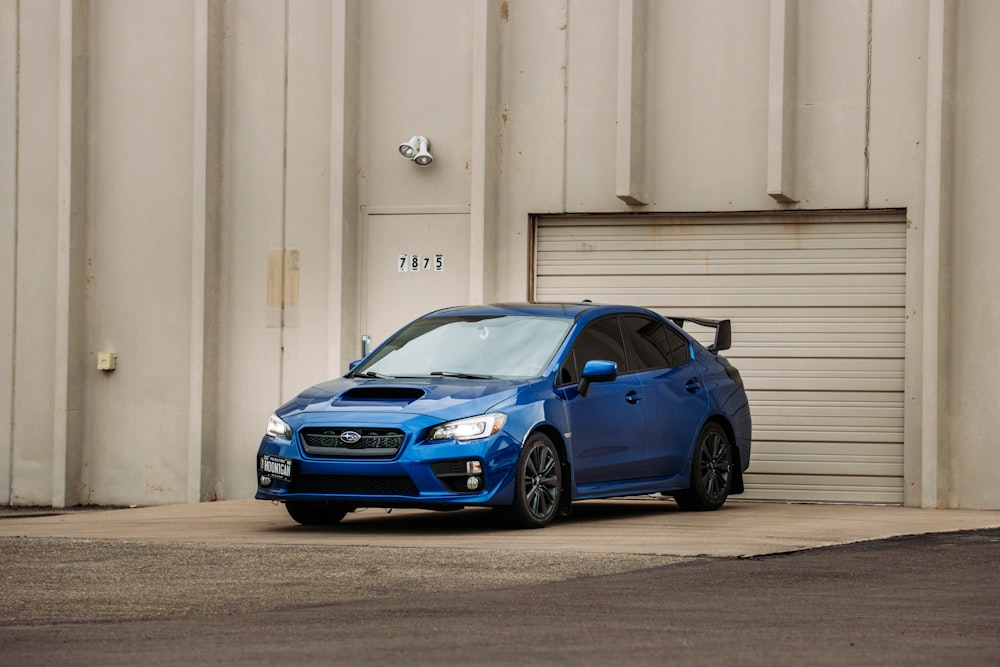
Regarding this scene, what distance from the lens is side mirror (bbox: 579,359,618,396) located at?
12.3 meters

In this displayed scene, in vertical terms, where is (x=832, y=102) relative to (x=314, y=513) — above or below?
above

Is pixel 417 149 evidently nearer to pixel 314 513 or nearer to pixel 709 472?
pixel 709 472

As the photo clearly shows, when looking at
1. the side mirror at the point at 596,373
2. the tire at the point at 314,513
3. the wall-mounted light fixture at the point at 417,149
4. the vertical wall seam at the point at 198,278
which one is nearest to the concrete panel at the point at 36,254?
the vertical wall seam at the point at 198,278

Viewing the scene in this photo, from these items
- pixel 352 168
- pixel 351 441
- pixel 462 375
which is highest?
pixel 352 168

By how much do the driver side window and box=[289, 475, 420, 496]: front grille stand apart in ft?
5.07

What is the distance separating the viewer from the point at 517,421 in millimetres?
11594

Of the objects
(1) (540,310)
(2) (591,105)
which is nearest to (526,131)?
(2) (591,105)

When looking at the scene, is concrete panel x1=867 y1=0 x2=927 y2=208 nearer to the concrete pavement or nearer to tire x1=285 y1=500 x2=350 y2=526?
the concrete pavement

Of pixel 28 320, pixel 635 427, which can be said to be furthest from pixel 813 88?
pixel 28 320

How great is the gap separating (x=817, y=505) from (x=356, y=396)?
20.3 feet

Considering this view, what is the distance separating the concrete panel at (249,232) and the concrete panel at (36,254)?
1945 millimetres

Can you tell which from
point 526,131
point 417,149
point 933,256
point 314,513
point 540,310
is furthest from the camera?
point 417,149

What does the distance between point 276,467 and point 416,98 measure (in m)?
7.08

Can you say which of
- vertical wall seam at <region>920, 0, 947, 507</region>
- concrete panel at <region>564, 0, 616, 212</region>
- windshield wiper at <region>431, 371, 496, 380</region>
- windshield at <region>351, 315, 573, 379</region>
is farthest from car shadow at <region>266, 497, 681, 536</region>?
concrete panel at <region>564, 0, 616, 212</region>
